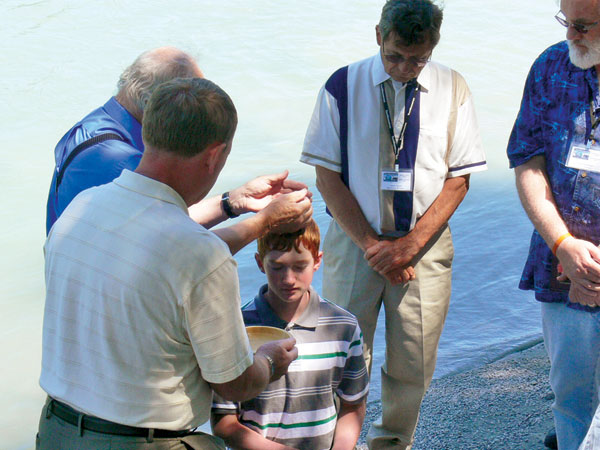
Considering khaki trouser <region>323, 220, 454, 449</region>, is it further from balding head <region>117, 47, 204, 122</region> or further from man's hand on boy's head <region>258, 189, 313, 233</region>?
balding head <region>117, 47, 204, 122</region>

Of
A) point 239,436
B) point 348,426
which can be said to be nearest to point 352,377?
point 348,426

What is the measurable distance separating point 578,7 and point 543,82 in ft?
1.03

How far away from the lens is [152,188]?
179cm

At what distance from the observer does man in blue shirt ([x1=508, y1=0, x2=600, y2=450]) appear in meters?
2.64

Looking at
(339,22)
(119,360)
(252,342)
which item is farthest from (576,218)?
(339,22)

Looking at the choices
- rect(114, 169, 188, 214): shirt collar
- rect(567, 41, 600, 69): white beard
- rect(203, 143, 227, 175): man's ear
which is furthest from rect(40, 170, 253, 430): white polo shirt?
rect(567, 41, 600, 69): white beard

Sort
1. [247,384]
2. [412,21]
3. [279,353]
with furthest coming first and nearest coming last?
[412,21], [279,353], [247,384]

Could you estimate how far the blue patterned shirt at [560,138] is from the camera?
105 inches

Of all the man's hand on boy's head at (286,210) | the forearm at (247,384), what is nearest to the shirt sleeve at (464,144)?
the man's hand on boy's head at (286,210)

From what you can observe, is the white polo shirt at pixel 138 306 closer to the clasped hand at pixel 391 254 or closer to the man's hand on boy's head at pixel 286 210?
the man's hand on boy's head at pixel 286 210

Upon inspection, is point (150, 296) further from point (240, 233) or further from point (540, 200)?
point (540, 200)

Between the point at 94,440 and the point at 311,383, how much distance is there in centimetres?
85

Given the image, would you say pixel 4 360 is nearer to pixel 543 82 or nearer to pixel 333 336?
pixel 333 336

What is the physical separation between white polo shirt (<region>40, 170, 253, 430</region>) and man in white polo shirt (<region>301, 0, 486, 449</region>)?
1417 millimetres
